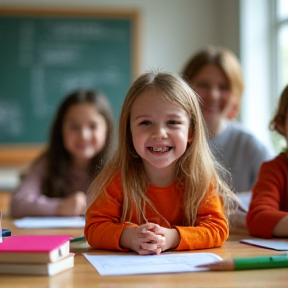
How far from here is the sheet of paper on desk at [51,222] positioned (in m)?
1.67

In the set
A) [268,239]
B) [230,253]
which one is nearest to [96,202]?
[230,253]

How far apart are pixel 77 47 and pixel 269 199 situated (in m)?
2.87

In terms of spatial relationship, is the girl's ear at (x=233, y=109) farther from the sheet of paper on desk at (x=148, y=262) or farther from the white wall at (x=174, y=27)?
the white wall at (x=174, y=27)

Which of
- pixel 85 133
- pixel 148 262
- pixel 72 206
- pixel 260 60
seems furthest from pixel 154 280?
pixel 260 60

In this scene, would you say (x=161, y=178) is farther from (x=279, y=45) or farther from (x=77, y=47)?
(x=77, y=47)

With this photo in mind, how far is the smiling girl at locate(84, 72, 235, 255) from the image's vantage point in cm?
123

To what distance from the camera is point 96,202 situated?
1279 mm

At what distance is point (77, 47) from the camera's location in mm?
4082

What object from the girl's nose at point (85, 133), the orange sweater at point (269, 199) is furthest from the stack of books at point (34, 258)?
the girl's nose at point (85, 133)

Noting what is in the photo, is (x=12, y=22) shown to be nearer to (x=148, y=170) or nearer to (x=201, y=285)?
(x=148, y=170)

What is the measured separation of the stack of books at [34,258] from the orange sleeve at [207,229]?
305mm

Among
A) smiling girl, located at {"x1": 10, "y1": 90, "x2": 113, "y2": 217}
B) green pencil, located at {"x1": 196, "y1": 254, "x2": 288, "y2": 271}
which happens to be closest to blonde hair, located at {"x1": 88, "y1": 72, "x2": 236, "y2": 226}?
green pencil, located at {"x1": 196, "y1": 254, "x2": 288, "y2": 271}

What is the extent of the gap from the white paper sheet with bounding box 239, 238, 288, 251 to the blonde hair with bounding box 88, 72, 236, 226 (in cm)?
11

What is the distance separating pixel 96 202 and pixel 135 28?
9.63 feet
